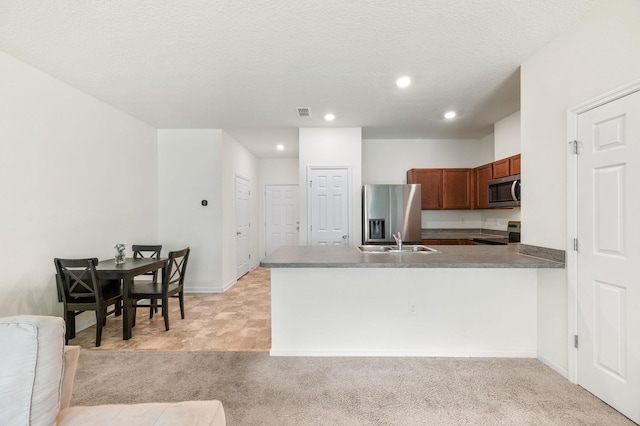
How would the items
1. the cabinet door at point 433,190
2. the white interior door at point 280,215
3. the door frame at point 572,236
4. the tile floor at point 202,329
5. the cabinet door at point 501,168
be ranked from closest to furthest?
the door frame at point 572,236 < the tile floor at point 202,329 < the cabinet door at point 501,168 < the cabinet door at point 433,190 < the white interior door at point 280,215

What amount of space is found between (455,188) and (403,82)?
2665 millimetres

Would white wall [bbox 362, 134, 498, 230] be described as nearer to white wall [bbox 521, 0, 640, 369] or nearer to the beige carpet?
white wall [bbox 521, 0, 640, 369]

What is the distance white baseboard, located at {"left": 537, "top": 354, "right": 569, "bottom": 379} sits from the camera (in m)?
2.31

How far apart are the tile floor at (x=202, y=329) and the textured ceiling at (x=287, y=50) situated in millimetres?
2665

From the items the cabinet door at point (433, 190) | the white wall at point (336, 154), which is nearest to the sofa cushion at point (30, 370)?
the white wall at point (336, 154)

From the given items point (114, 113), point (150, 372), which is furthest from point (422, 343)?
point (114, 113)

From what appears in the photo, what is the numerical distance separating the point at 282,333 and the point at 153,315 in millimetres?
2162

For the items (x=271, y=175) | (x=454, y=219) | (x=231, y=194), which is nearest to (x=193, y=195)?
(x=231, y=194)

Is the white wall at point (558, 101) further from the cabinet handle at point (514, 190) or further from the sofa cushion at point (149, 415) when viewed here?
the sofa cushion at point (149, 415)

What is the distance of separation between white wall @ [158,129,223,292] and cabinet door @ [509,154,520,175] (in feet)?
14.0

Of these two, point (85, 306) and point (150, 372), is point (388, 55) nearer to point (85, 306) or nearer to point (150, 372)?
point (150, 372)

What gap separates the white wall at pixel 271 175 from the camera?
7.38m

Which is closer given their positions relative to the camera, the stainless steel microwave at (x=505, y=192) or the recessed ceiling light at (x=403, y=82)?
the recessed ceiling light at (x=403, y=82)

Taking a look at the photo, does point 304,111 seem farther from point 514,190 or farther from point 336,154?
point 514,190
